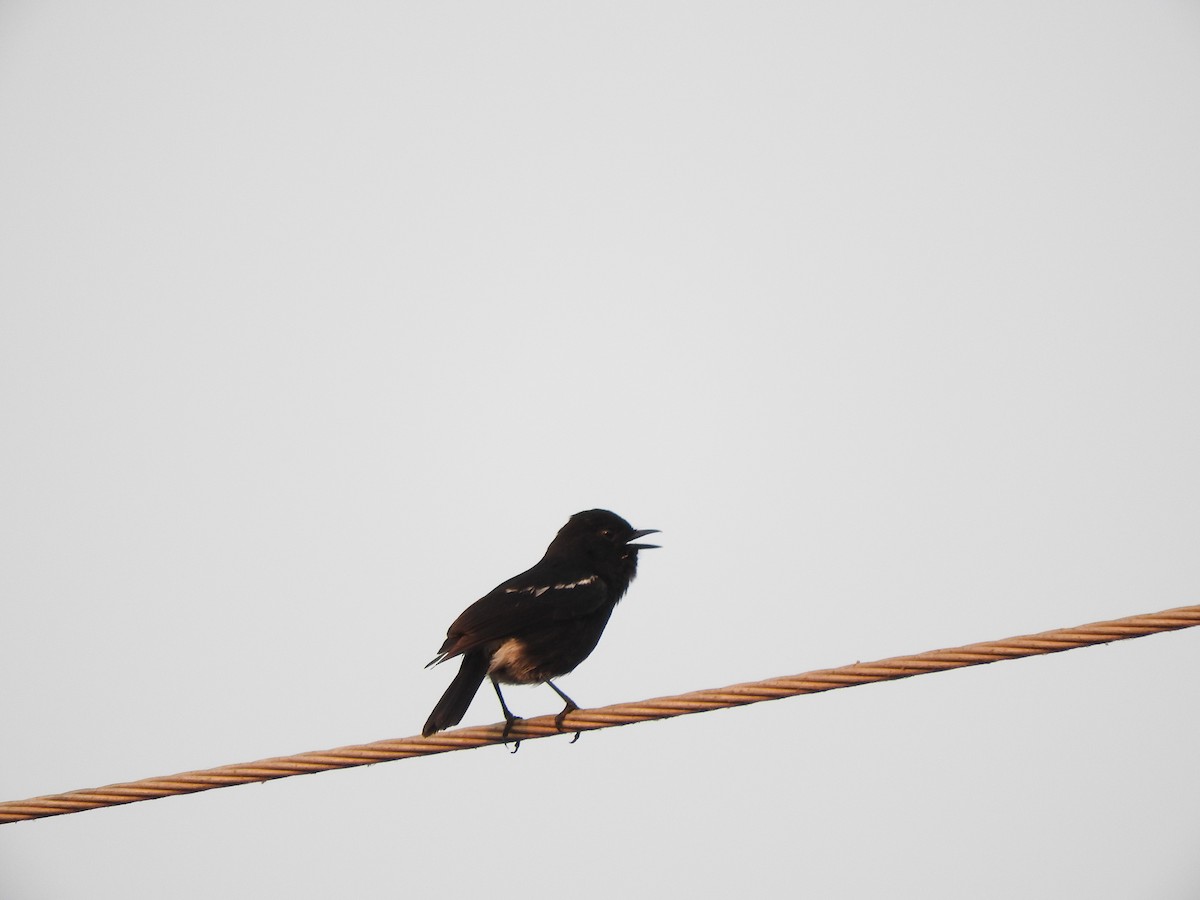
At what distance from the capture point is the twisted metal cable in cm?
313

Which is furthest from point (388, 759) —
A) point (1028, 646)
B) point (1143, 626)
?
point (1143, 626)

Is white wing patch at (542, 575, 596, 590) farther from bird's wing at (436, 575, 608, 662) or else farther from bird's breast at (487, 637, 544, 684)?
bird's breast at (487, 637, 544, 684)

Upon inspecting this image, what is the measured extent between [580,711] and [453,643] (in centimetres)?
155

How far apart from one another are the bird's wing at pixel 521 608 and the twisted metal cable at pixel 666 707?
1.20 metres

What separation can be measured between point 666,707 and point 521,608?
1.98 metres

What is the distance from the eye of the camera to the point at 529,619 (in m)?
5.31

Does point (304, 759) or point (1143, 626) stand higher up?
point (304, 759)

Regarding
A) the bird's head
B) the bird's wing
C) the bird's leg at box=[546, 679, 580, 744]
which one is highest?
the bird's head

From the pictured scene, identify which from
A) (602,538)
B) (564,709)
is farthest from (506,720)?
(602,538)

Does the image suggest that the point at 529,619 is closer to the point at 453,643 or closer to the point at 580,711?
the point at 453,643

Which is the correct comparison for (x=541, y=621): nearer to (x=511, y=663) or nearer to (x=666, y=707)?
(x=511, y=663)

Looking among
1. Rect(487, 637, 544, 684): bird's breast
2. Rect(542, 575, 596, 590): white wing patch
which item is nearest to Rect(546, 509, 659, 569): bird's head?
Rect(542, 575, 596, 590): white wing patch

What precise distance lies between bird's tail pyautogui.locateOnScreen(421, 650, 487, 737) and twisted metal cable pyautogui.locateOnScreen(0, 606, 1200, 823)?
0.81 meters

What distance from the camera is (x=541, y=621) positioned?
5391mm
